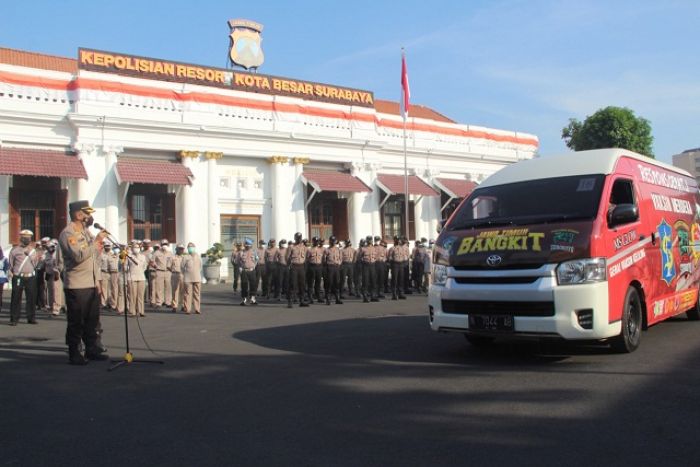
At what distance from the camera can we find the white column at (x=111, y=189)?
22016 mm

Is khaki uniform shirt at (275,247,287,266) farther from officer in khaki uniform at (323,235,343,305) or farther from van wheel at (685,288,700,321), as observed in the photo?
van wheel at (685,288,700,321)

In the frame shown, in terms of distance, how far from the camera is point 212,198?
2433 cm

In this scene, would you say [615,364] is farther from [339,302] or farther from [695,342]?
[339,302]

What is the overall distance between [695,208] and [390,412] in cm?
789

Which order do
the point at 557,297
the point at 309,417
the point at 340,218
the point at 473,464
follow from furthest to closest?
the point at 340,218 → the point at 557,297 → the point at 309,417 → the point at 473,464

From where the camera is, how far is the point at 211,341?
957 cm

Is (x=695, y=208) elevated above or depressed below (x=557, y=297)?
above

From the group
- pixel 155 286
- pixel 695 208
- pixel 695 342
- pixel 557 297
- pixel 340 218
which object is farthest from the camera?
pixel 340 218

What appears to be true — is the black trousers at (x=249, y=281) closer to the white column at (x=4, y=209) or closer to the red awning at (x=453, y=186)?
the white column at (x=4, y=209)

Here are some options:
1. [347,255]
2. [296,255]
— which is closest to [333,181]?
[347,255]

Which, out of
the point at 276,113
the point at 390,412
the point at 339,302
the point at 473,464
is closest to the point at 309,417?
the point at 390,412

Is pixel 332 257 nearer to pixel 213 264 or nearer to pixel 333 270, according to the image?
pixel 333 270

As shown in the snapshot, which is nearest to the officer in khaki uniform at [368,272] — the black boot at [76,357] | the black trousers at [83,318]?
the black trousers at [83,318]

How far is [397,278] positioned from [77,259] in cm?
1134
